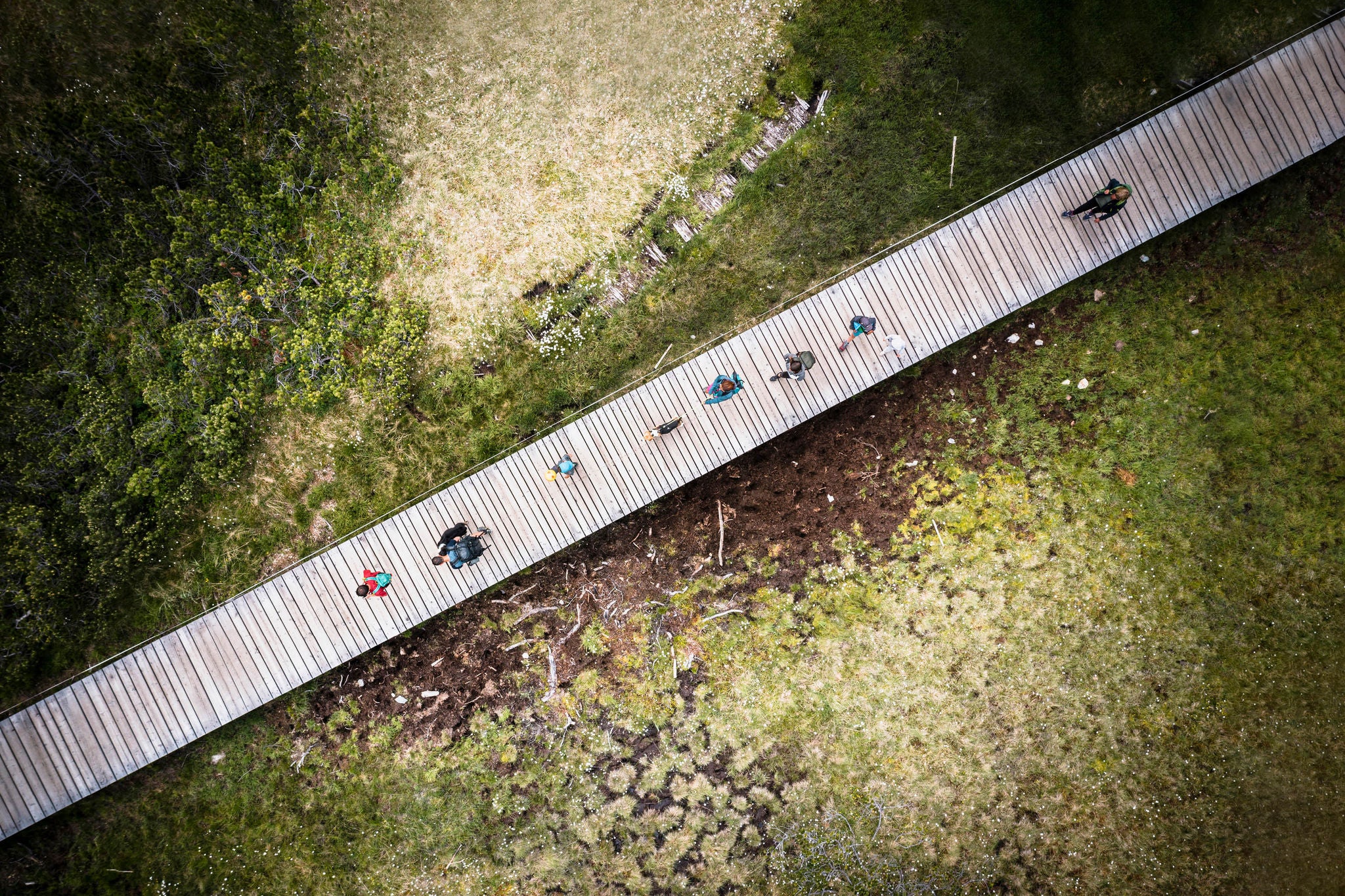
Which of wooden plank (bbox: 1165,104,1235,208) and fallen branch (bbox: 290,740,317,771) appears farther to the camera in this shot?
fallen branch (bbox: 290,740,317,771)

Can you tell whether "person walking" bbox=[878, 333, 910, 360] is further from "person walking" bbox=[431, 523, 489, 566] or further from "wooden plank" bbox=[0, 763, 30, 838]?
"wooden plank" bbox=[0, 763, 30, 838]

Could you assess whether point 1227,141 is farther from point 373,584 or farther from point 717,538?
point 373,584

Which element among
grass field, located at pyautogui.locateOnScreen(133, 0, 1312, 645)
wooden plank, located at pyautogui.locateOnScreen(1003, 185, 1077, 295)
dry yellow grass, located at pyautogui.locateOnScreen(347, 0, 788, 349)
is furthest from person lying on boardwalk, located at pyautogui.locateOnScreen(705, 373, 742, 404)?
wooden plank, located at pyautogui.locateOnScreen(1003, 185, 1077, 295)

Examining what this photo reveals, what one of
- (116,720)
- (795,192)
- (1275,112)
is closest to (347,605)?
(116,720)

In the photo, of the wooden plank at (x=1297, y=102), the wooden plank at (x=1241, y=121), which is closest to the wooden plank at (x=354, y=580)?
the wooden plank at (x=1241, y=121)

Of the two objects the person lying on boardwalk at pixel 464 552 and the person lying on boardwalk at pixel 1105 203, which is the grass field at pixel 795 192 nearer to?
the person lying on boardwalk at pixel 1105 203

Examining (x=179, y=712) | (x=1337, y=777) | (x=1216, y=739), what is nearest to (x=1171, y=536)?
(x=1216, y=739)
